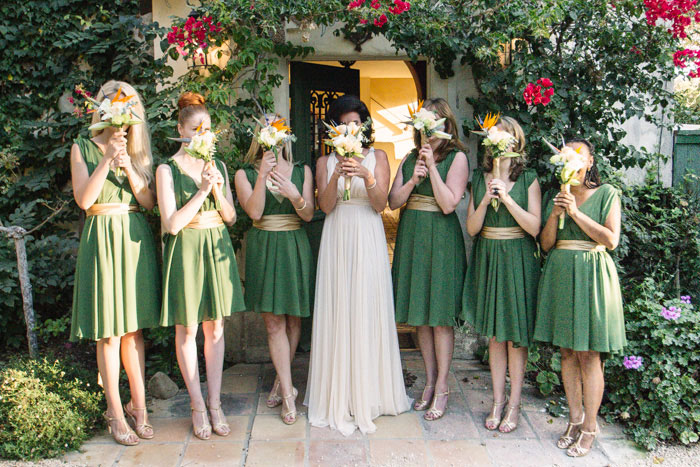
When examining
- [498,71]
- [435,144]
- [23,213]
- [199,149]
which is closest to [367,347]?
[435,144]

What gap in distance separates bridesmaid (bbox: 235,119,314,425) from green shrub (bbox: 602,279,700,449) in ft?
6.95

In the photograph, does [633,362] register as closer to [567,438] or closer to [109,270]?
[567,438]

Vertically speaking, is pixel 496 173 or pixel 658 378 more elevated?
pixel 496 173

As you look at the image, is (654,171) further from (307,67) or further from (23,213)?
(23,213)

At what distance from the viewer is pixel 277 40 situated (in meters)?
4.63

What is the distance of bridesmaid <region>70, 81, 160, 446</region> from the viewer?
331 centimetres

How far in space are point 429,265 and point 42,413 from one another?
2495mm

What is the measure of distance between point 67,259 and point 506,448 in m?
3.68

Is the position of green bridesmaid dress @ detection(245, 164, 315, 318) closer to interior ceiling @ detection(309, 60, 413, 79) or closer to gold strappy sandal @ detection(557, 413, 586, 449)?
gold strappy sandal @ detection(557, 413, 586, 449)

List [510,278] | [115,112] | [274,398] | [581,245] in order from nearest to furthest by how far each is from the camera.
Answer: [115,112] → [581,245] → [510,278] → [274,398]

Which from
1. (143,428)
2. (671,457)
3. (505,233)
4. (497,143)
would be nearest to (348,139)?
(497,143)

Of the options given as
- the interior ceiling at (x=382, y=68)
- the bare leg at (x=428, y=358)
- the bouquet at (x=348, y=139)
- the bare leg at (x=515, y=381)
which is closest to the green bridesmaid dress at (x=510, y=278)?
the bare leg at (x=515, y=381)

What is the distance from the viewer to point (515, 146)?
350 cm

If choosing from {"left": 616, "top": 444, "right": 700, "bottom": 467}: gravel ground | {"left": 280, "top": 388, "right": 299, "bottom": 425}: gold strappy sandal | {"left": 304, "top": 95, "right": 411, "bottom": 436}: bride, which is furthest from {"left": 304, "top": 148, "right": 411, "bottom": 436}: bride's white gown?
{"left": 616, "top": 444, "right": 700, "bottom": 467}: gravel ground
